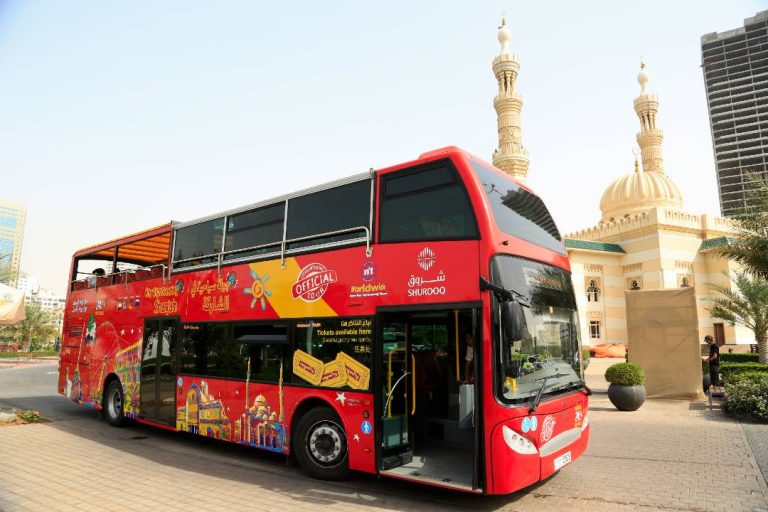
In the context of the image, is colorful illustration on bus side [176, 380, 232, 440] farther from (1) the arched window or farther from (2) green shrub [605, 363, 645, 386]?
(1) the arched window

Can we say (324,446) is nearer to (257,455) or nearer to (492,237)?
(257,455)

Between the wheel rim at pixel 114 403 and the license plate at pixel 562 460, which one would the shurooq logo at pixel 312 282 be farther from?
the wheel rim at pixel 114 403

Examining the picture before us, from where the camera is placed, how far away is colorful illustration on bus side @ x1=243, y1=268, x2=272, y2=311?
25.3 ft

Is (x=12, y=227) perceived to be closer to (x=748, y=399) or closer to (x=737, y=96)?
(x=748, y=399)

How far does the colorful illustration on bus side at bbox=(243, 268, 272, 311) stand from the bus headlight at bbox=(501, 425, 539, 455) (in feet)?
13.4

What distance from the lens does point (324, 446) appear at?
→ 22.1 ft

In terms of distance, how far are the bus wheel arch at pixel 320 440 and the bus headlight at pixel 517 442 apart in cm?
220

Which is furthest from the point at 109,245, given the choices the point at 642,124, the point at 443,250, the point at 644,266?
the point at 642,124

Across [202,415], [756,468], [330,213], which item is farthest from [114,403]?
[756,468]

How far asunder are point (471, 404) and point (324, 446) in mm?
2083

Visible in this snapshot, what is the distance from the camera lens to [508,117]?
4800 cm

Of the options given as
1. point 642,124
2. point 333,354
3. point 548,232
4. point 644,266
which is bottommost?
point 333,354

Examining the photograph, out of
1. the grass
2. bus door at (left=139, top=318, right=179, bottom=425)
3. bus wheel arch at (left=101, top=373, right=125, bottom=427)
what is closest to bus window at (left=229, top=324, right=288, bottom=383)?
bus door at (left=139, top=318, right=179, bottom=425)

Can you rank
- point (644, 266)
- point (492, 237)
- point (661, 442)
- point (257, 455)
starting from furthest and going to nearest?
1. point (644, 266)
2. point (661, 442)
3. point (257, 455)
4. point (492, 237)
